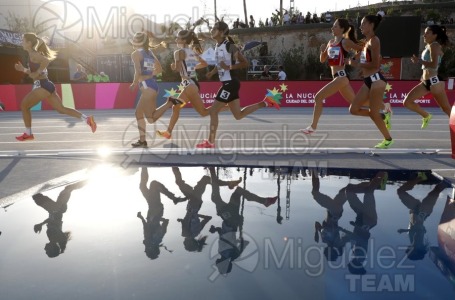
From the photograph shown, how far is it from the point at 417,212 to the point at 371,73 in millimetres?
2798

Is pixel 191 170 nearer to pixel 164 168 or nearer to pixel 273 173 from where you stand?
pixel 164 168

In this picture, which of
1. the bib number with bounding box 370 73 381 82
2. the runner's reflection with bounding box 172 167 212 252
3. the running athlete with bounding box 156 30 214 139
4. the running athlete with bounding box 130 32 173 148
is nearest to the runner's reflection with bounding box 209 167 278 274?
the runner's reflection with bounding box 172 167 212 252

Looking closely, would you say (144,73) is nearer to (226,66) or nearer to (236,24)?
(226,66)

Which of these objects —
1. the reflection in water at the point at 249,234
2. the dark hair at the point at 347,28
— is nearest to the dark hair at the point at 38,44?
the reflection in water at the point at 249,234

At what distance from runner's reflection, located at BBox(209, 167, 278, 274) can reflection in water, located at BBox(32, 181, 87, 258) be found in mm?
1165

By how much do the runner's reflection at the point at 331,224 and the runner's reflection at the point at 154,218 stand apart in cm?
121

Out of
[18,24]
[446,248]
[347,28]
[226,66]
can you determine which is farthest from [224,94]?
[18,24]

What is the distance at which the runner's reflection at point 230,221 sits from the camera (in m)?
2.59

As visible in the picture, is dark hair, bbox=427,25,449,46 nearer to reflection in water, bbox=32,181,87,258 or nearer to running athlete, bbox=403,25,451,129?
running athlete, bbox=403,25,451,129

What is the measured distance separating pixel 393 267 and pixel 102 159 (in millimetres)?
4381

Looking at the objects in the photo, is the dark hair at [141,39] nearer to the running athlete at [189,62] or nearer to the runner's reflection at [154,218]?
the running athlete at [189,62]

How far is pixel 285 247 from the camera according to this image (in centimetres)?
273

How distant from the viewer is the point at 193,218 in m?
3.36

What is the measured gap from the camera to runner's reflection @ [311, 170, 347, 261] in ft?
8.77
